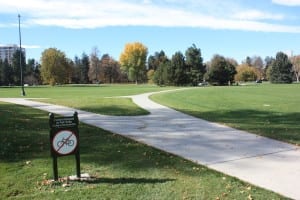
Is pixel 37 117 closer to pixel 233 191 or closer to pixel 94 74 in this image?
pixel 233 191

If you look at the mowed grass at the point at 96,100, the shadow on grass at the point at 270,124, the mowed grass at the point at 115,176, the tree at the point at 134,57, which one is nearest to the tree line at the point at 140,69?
the tree at the point at 134,57

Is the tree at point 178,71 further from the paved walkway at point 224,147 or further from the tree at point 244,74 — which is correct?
the paved walkway at point 224,147

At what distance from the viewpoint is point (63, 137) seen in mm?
6641

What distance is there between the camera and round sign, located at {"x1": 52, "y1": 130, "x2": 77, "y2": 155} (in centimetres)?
659

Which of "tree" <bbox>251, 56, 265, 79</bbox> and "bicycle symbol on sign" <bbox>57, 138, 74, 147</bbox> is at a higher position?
"tree" <bbox>251, 56, 265, 79</bbox>

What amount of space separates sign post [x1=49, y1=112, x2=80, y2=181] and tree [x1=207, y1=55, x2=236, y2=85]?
8811 cm

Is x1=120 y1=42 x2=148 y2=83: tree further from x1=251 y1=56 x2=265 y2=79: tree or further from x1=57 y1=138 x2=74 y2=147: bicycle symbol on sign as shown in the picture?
x1=57 y1=138 x2=74 y2=147: bicycle symbol on sign

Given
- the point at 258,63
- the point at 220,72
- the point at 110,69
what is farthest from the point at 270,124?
Result: the point at 258,63

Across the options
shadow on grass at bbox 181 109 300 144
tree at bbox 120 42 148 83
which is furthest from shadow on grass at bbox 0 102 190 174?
tree at bbox 120 42 148 83

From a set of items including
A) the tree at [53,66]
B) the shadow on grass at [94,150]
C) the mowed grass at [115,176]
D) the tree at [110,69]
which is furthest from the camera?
the tree at [110,69]

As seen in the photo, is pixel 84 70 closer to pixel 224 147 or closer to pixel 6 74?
pixel 6 74

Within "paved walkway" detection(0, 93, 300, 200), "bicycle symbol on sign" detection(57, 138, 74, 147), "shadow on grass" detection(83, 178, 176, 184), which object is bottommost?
"shadow on grass" detection(83, 178, 176, 184)

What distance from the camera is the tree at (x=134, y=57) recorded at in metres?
117

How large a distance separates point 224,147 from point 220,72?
283 ft
